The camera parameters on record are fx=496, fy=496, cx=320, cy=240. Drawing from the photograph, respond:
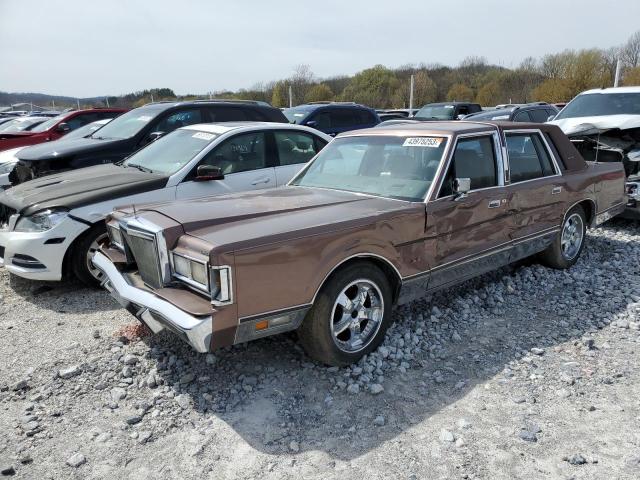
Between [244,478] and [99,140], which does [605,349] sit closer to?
[244,478]

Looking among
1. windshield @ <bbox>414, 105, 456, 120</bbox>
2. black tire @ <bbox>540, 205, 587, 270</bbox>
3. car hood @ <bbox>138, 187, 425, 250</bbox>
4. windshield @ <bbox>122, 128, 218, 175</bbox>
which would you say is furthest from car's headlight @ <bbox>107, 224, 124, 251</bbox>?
windshield @ <bbox>414, 105, 456, 120</bbox>

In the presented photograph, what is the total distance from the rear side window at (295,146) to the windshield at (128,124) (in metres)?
2.33

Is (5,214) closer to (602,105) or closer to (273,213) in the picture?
(273,213)

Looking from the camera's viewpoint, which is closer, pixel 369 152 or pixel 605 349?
pixel 605 349

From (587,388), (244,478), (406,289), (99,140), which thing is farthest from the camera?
(99,140)

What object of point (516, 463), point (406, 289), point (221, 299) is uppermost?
point (221, 299)

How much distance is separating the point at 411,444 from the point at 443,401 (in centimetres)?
51

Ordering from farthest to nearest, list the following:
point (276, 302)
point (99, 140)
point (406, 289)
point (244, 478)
A: point (99, 140) < point (406, 289) < point (276, 302) < point (244, 478)

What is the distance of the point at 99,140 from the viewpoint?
7309mm

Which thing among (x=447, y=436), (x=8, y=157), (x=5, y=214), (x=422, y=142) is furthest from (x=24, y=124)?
(x=447, y=436)

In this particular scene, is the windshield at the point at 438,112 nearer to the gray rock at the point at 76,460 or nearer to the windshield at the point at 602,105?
the windshield at the point at 602,105

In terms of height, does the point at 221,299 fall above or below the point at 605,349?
above

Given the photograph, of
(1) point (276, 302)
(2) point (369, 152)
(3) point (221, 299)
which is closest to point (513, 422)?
(1) point (276, 302)

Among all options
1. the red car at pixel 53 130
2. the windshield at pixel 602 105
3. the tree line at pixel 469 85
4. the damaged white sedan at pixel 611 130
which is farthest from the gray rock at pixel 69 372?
the tree line at pixel 469 85
